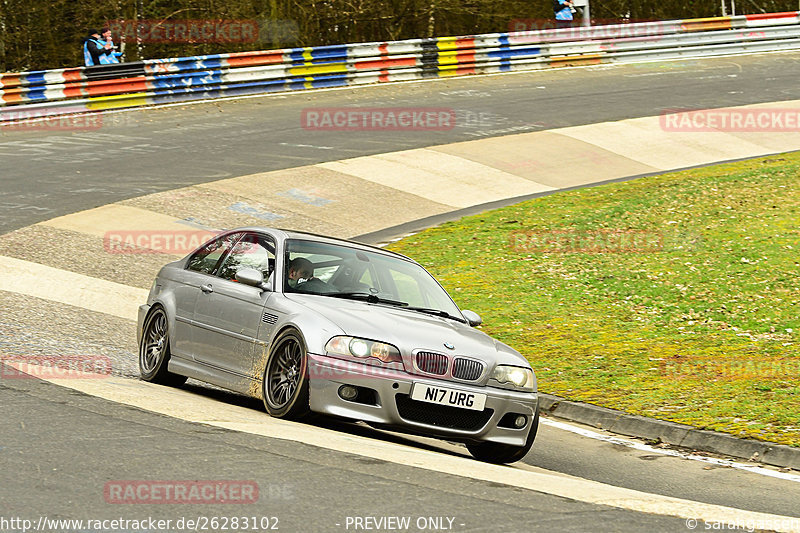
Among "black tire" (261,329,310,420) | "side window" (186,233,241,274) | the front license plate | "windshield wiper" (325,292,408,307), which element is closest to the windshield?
"windshield wiper" (325,292,408,307)

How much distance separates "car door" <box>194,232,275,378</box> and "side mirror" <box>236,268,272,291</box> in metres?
0.05

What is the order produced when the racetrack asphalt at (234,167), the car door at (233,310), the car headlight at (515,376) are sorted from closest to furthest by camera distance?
the racetrack asphalt at (234,167), the car headlight at (515,376), the car door at (233,310)

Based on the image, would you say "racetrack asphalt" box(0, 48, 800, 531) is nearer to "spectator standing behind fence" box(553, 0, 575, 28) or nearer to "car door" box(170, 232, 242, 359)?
"car door" box(170, 232, 242, 359)

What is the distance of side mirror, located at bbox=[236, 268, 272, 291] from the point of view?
A: 838cm

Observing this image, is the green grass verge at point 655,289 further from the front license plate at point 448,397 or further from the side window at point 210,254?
the side window at point 210,254

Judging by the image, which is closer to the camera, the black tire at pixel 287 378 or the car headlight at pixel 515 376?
the black tire at pixel 287 378

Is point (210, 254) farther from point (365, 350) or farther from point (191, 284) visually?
point (365, 350)

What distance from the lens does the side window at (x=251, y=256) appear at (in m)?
8.87

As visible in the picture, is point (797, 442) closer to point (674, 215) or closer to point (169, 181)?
point (674, 215)

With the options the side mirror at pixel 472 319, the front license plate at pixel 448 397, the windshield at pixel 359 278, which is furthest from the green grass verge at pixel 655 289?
the front license plate at pixel 448 397

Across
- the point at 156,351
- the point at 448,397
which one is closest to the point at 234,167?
the point at 156,351

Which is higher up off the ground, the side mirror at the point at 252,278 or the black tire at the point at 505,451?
the side mirror at the point at 252,278

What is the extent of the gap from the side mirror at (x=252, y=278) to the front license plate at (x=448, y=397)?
5.40ft

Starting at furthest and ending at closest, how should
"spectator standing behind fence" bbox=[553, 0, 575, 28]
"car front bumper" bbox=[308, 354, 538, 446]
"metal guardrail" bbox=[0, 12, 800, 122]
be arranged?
"spectator standing behind fence" bbox=[553, 0, 575, 28], "metal guardrail" bbox=[0, 12, 800, 122], "car front bumper" bbox=[308, 354, 538, 446]
